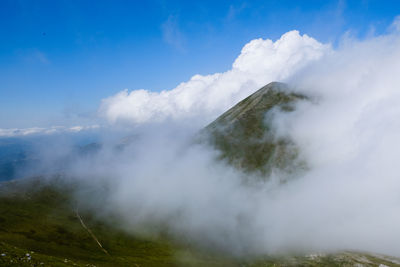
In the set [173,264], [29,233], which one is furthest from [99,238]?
[173,264]

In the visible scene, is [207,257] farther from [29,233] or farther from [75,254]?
[29,233]

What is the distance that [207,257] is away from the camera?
19688 cm

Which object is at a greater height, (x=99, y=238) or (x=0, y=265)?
(x=0, y=265)

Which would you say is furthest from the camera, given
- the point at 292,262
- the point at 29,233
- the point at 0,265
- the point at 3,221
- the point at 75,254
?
the point at 292,262

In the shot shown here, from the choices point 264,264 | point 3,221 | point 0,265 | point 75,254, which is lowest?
point 264,264

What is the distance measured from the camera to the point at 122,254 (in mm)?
174250

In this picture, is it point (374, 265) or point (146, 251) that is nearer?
point (374, 265)

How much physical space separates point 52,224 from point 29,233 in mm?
29305

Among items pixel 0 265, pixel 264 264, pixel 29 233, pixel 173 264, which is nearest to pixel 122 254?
pixel 173 264

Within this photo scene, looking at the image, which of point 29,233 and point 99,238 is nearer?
point 29,233

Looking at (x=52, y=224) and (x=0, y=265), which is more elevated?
(x=0, y=265)

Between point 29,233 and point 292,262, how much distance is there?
20202 cm

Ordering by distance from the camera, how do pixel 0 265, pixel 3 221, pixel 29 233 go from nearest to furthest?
pixel 0 265
pixel 29 233
pixel 3 221

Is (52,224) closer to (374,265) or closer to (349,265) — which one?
(349,265)
